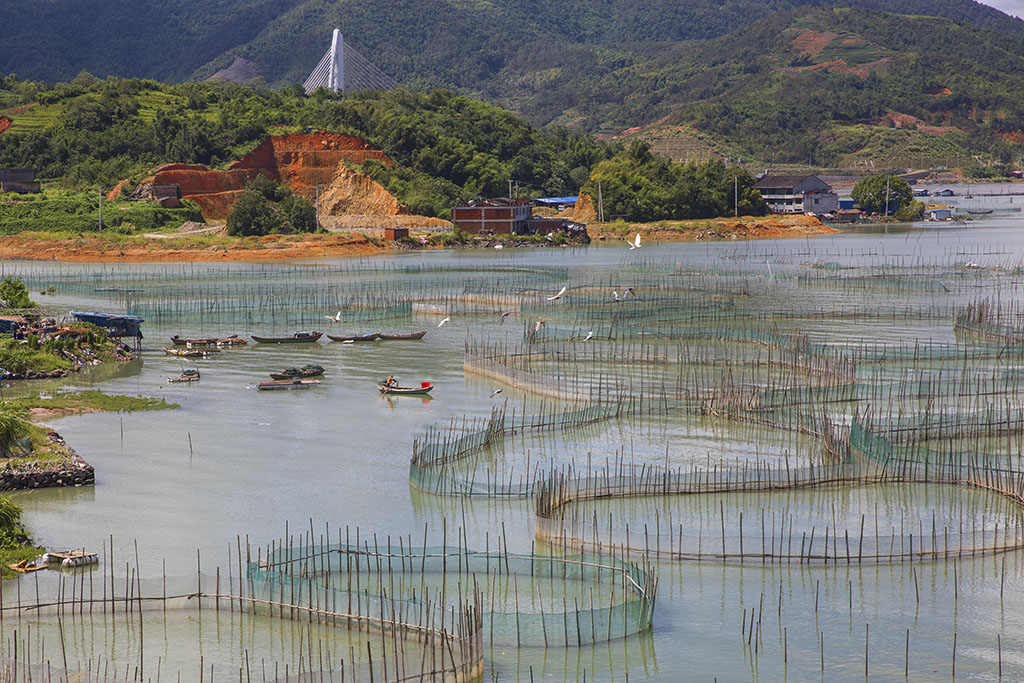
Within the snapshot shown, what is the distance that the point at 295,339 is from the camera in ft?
153


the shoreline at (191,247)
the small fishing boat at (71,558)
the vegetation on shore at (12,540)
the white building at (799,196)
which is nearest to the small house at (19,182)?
the shoreline at (191,247)

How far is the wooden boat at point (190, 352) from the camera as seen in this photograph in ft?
142

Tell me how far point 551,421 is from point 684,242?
83.3m

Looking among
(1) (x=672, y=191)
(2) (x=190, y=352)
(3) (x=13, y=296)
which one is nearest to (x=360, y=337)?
(2) (x=190, y=352)

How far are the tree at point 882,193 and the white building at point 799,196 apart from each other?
302cm

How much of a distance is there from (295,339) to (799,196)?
100m

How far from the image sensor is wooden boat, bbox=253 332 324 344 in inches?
1820

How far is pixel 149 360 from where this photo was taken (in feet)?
141

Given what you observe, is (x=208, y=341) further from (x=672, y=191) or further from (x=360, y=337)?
(x=672, y=191)

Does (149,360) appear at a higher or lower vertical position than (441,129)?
lower

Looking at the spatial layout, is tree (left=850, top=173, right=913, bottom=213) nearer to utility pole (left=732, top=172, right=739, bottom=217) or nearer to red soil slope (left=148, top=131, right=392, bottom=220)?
utility pole (left=732, top=172, right=739, bottom=217)

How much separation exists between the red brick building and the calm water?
67.2 metres

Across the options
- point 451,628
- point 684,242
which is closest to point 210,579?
point 451,628

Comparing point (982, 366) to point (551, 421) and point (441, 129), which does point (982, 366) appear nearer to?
point (551, 421)
